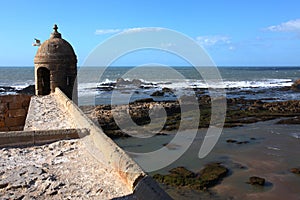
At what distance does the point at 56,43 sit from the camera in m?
10.3

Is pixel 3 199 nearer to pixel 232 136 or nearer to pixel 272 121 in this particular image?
pixel 232 136

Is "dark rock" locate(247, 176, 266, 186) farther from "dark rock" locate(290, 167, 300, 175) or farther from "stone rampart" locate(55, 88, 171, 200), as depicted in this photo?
"stone rampart" locate(55, 88, 171, 200)

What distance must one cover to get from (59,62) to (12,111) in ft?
7.05

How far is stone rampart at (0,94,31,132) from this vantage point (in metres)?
9.92

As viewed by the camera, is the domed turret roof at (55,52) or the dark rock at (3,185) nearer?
the dark rock at (3,185)

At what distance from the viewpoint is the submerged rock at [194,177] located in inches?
401

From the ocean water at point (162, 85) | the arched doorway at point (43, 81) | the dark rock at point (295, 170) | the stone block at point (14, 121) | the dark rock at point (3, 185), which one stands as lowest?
the dark rock at point (295, 170)

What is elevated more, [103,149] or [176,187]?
Result: [103,149]

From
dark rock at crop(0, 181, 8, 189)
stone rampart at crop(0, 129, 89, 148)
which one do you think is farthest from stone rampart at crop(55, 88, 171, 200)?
dark rock at crop(0, 181, 8, 189)

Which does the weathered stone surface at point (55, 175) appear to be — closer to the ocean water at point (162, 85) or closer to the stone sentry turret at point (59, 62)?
the stone sentry turret at point (59, 62)

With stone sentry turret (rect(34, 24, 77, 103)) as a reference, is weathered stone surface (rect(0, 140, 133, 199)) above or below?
below

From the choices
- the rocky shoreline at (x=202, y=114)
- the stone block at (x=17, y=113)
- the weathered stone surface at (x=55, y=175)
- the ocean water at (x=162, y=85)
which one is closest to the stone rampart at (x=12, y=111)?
the stone block at (x=17, y=113)

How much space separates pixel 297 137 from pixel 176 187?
9121 mm

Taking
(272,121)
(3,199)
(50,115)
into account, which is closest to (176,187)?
(50,115)
